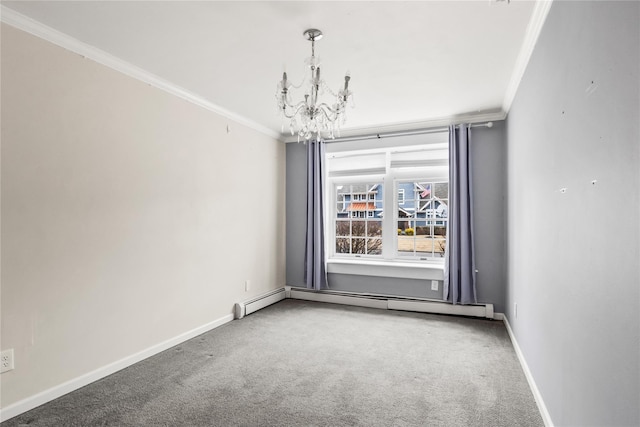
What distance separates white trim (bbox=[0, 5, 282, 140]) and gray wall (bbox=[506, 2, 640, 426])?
2.88 meters

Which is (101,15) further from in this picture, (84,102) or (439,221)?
(439,221)

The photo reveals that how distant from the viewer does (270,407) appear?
2260 millimetres

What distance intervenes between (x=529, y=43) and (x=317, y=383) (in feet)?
9.04

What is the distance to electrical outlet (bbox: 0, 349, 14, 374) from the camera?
83.0 inches

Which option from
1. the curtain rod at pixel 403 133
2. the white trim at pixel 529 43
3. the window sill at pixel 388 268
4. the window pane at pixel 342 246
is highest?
the white trim at pixel 529 43

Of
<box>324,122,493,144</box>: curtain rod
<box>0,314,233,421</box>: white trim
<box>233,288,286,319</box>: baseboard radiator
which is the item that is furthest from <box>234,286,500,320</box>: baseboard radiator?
<box>324,122,493,144</box>: curtain rod

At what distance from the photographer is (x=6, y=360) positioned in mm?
2127

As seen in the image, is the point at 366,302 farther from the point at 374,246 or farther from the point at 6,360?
the point at 6,360

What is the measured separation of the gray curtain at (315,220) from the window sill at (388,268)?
19 centimetres

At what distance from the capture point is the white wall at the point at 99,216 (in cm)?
220

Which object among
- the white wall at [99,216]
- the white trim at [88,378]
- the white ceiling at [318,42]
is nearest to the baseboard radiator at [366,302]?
the white wall at [99,216]

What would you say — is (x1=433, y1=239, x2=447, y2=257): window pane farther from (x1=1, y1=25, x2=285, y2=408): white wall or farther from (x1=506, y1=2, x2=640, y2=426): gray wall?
(x1=1, y1=25, x2=285, y2=408): white wall

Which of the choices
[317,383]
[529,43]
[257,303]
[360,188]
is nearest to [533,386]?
[317,383]

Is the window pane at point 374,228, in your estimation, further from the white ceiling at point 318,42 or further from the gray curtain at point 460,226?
the white ceiling at point 318,42
